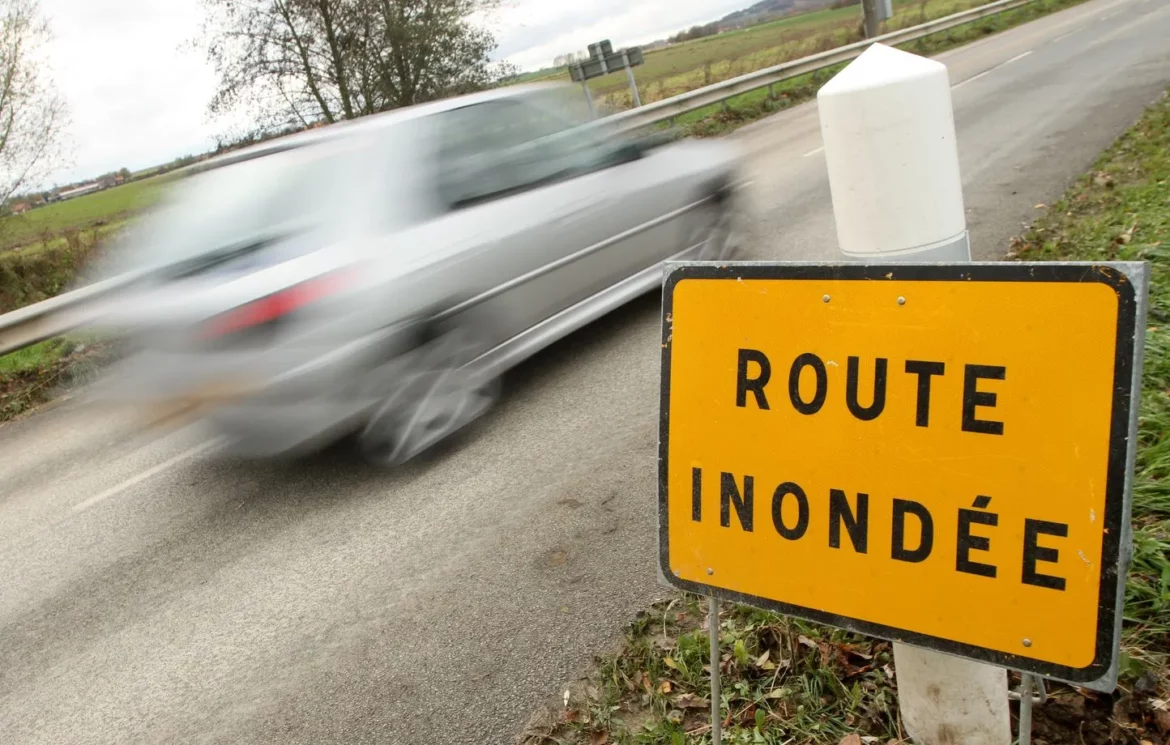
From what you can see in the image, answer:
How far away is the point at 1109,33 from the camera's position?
19562 mm

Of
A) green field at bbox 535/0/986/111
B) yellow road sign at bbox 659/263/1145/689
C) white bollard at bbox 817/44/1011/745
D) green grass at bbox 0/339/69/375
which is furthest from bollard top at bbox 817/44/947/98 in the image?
green field at bbox 535/0/986/111

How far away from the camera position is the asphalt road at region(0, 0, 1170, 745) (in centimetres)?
305

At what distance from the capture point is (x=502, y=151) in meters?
5.40

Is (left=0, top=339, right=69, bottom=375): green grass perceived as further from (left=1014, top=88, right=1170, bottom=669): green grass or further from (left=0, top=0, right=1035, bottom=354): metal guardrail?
(left=1014, top=88, right=1170, bottom=669): green grass

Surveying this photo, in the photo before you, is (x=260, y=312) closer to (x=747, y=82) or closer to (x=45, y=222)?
(x=45, y=222)

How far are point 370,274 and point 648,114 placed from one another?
11.4 metres

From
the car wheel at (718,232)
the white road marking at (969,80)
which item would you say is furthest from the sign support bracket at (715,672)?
the white road marking at (969,80)

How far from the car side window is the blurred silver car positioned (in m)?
0.01

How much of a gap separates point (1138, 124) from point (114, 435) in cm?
1014

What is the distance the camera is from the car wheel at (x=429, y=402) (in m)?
4.64

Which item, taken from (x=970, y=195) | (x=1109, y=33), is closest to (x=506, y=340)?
(x=970, y=195)

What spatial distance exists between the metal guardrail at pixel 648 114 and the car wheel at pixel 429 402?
146cm

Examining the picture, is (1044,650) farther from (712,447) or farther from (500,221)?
(500,221)

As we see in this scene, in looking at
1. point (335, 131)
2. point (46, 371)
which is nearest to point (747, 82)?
point (46, 371)
